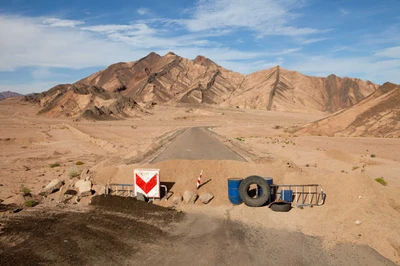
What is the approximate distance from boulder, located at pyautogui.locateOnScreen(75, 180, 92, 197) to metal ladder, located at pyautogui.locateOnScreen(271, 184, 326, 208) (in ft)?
27.6

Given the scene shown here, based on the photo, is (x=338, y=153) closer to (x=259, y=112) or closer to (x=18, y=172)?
(x=18, y=172)

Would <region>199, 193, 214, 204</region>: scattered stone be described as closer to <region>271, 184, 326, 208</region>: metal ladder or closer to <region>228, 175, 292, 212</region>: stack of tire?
<region>228, 175, 292, 212</region>: stack of tire

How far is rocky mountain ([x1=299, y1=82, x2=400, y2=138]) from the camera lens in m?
54.7

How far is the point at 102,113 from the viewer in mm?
116125

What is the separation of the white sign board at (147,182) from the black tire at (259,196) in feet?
12.2

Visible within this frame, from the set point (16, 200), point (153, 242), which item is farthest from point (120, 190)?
point (153, 242)

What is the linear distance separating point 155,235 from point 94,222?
2.71 meters

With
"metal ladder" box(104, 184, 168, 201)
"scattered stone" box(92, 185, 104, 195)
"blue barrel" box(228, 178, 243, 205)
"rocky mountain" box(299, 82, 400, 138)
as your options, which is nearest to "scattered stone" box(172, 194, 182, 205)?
"metal ladder" box(104, 184, 168, 201)

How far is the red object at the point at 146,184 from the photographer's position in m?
15.2

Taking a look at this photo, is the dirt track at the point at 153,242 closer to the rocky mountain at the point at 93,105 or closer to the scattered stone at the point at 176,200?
the scattered stone at the point at 176,200

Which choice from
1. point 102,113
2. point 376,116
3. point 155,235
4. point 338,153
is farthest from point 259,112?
point 155,235

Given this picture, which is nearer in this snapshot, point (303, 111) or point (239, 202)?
point (239, 202)

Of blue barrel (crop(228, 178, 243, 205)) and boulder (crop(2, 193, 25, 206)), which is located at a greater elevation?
blue barrel (crop(228, 178, 243, 205))

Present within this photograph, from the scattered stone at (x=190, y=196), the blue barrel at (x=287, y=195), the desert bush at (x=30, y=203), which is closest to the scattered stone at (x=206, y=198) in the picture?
the scattered stone at (x=190, y=196)
